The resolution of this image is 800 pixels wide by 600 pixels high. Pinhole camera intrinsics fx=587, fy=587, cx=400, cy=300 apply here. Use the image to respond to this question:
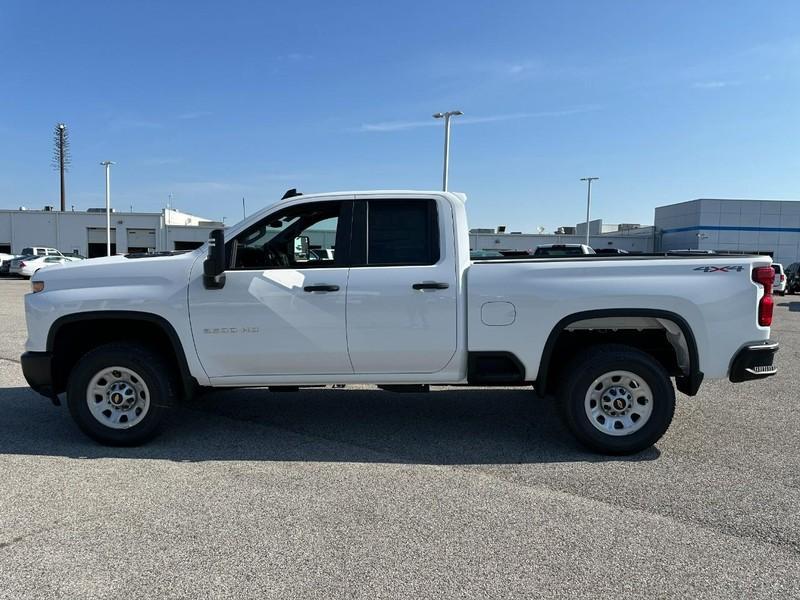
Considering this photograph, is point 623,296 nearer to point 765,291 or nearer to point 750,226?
point 765,291

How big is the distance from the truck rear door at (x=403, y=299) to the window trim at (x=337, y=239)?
0.07 metres

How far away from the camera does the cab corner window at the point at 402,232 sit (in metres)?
4.80

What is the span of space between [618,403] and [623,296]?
0.87m

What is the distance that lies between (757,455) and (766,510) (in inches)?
46.8

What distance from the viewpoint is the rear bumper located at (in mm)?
4613

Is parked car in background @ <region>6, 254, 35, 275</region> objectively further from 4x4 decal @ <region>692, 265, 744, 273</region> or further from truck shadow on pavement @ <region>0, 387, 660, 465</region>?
4x4 decal @ <region>692, 265, 744, 273</region>

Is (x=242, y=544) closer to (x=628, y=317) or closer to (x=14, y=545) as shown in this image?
(x=14, y=545)

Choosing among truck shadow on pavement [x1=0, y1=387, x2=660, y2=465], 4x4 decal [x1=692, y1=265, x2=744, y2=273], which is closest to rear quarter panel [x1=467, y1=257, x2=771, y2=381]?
4x4 decal [x1=692, y1=265, x2=744, y2=273]

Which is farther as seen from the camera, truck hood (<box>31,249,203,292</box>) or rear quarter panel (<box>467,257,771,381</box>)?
truck hood (<box>31,249,203,292</box>)

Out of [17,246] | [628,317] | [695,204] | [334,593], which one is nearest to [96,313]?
[334,593]

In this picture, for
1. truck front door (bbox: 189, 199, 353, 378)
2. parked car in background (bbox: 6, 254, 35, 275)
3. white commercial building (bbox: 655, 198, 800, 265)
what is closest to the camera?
truck front door (bbox: 189, 199, 353, 378)

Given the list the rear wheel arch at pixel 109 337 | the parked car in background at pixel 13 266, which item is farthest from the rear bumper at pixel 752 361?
the parked car in background at pixel 13 266

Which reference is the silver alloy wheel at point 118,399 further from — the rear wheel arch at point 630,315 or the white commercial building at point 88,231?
the white commercial building at point 88,231

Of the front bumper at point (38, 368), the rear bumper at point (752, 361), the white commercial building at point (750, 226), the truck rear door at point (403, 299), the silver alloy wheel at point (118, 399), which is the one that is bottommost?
the silver alloy wheel at point (118, 399)
